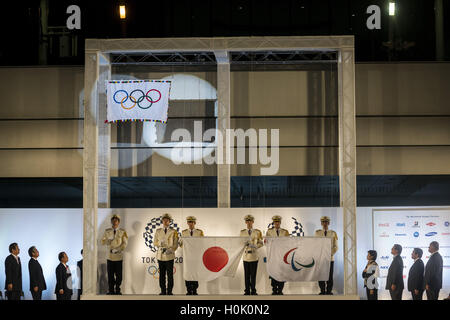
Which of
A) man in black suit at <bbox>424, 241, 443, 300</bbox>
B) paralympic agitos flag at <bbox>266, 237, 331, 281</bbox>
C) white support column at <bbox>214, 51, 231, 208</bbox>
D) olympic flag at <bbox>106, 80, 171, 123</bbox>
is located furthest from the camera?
white support column at <bbox>214, 51, 231, 208</bbox>

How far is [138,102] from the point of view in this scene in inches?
647

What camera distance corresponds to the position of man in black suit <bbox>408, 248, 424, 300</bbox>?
1619cm

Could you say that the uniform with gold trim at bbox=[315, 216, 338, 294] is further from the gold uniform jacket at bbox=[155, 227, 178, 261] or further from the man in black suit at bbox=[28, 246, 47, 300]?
the man in black suit at bbox=[28, 246, 47, 300]

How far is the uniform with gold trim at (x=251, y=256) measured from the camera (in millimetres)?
15477

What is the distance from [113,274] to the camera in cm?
1588

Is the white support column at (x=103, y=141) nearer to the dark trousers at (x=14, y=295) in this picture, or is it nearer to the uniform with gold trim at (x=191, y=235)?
the uniform with gold trim at (x=191, y=235)

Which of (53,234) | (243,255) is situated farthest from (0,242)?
(243,255)

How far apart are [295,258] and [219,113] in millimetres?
4424

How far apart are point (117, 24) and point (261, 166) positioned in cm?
623

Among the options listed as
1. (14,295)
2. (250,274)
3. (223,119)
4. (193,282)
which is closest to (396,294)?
(250,274)

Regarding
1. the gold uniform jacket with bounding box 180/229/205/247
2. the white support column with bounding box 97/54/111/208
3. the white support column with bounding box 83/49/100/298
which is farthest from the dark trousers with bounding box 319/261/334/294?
the white support column with bounding box 97/54/111/208

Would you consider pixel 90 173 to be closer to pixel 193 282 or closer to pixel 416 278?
pixel 193 282

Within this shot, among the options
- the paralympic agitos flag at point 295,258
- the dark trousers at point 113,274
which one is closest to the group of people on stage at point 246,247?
the paralympic agitos flag at point 295,258

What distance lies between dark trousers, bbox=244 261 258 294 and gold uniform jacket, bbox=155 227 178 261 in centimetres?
186
